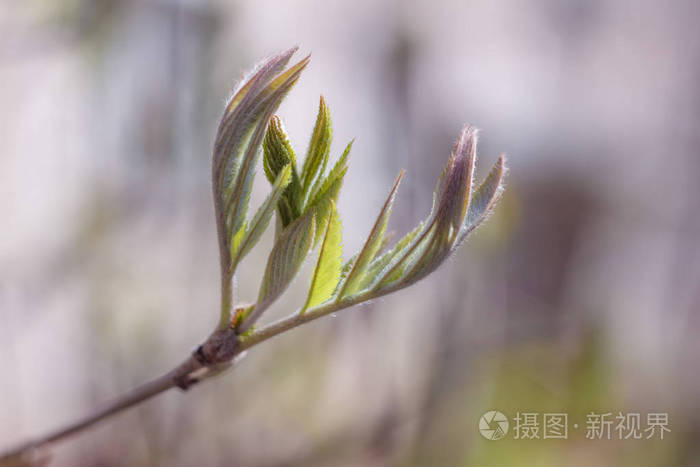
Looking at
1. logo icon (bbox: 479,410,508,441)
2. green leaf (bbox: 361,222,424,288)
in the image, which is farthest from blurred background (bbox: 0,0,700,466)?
green leaf (bbox: 361,222,424,288)

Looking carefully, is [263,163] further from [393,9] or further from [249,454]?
[393,9]

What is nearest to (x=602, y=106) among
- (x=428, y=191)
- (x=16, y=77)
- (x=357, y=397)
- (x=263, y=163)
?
(x=428, y=191)

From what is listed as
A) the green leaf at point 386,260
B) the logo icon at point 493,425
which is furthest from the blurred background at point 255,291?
the green leaf at point 386,260

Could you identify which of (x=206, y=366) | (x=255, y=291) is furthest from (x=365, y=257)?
(x=255, y=291)

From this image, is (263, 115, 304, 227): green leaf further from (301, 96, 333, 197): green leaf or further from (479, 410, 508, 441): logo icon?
(479, 410, 508, 441): logo icon

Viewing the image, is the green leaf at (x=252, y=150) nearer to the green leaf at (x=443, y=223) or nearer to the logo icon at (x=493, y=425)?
the green leaf at (x=443, y=223)

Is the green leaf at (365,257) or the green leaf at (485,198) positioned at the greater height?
the green leaf at (485,198)

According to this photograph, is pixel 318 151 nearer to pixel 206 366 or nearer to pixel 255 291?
pixel 206 366
